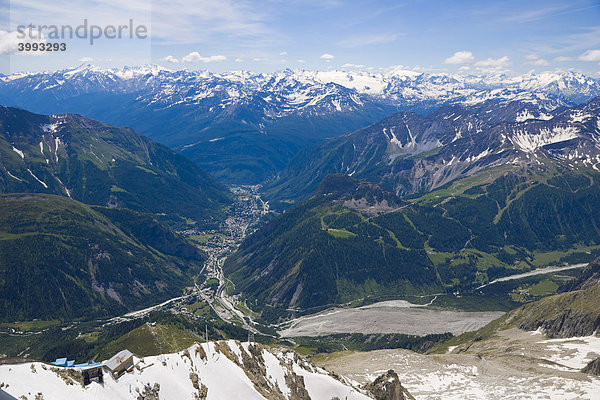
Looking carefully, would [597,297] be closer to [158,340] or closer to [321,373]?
[321,373]

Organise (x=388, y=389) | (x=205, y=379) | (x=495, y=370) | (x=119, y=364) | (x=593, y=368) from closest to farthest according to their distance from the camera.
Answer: (x=119, y=364)
(x=205, y=379)
(x=388, y=389)
(x=593, y=368)
(x=495, y=370)

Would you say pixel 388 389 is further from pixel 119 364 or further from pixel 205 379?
pixel 119 364

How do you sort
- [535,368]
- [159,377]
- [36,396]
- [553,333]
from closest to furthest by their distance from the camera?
[36,396] < [159,377] < [535,368] < [553,333]

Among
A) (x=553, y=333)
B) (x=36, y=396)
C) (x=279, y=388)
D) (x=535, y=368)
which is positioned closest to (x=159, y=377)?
(x=36, y=396)

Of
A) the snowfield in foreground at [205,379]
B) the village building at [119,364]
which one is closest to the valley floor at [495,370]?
the snowfield in foreground at [205,379]

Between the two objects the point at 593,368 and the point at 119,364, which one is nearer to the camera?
the point at 119,364

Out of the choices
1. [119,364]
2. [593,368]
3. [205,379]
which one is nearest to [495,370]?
[593,368]
